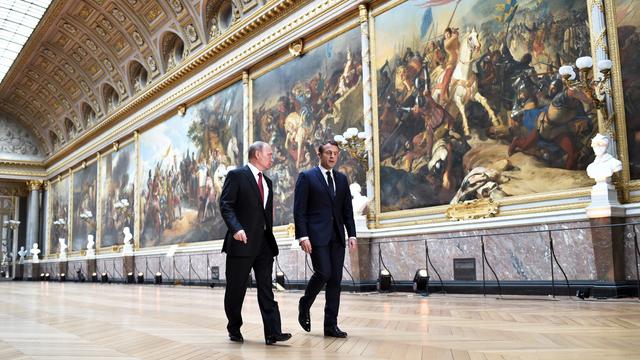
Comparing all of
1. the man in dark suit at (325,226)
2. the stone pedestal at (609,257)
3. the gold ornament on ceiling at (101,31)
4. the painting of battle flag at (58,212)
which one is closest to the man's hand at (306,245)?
the man in dark suit at (325,226)

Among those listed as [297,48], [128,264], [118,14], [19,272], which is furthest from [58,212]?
[297,48]

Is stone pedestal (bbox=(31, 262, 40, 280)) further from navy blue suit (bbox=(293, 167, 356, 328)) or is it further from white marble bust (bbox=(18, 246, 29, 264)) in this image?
navy blue suit (bbox=(293, 167, 356, 328))

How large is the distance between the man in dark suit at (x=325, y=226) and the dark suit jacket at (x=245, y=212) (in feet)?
0.94

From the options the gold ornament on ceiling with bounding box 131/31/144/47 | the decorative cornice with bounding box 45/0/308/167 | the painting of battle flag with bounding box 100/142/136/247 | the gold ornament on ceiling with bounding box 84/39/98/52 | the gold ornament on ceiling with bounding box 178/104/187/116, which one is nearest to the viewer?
the decorative cornice with bounding box 45/0/308/167

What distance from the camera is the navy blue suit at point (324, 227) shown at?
4805 mm

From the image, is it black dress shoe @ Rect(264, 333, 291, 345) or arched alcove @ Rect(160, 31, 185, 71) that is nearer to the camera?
black dress shoe @ Rect(264, 333, 291, 345)

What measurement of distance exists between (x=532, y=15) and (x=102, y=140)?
24528 mm

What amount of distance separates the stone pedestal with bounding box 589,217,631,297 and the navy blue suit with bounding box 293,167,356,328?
510 cm

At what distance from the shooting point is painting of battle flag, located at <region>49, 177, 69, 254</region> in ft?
117

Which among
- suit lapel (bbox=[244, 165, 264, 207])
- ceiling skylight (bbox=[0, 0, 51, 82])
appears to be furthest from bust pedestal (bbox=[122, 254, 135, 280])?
suit lapel (bbox=[244, 165, 264, 207])

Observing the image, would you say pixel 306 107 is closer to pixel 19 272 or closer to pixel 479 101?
pixel 479 101

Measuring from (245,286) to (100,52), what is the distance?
24.9 m

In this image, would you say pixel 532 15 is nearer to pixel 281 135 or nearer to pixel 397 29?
pixel 397 29

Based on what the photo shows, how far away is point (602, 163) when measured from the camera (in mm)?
8688
